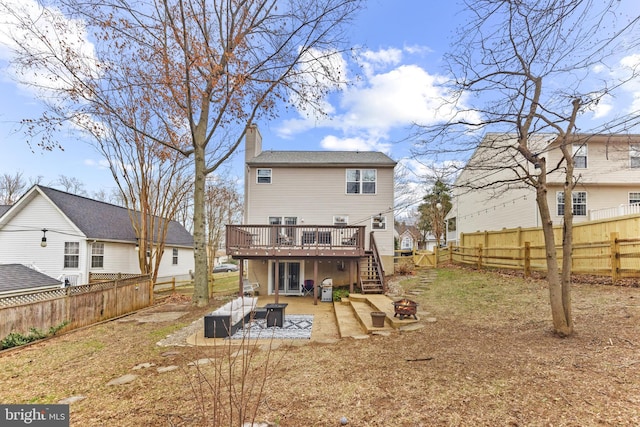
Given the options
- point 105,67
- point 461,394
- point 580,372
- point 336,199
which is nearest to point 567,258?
point 580,372

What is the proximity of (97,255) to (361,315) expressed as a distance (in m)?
14.4

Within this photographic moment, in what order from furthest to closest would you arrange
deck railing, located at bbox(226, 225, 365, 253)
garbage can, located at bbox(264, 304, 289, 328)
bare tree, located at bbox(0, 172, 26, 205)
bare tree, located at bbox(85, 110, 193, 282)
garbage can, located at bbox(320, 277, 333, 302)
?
1. bare tree, located at bbox(0, 172, 26, 205)
2. bare tree, located at bbox(85, 110, 193, 282)
3. garbage can, located at bbox(320, 277, 333, 302)
4. deck railing, located at bbox(226, 225, 365, 253)
5. garbage can, located at bbox(264, 304, 289, 328)

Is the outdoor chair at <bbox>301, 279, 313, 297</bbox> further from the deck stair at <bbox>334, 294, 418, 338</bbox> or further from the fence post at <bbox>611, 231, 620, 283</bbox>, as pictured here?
the fence post at <bbox>611, 231, 620, 283</bbox>

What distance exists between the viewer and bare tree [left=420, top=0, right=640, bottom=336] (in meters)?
4.53

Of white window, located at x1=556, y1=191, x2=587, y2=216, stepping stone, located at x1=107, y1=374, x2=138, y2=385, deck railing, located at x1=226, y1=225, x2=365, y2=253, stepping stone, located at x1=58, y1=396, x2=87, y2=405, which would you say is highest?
white window, located at x1=556, y1=191, x2=587, y2=216

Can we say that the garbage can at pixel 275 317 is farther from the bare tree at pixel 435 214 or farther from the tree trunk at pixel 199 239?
the bare tree at pixel 435 214

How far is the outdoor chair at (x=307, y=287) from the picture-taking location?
13711mm

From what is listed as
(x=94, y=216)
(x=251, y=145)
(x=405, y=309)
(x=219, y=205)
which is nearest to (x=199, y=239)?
(x=251, y=145)

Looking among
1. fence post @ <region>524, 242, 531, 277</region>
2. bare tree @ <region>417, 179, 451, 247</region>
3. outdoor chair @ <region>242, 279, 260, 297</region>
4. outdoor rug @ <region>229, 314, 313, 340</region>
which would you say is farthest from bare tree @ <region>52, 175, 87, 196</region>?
fence post @ <region>524, 242, 531, 277</region>

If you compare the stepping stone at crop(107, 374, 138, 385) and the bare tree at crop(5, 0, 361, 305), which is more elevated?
the bare tree at crop(5, 0, 361, 305)

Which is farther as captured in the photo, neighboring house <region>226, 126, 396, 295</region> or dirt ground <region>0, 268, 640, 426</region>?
neighboring house <region>226, 126, 396, 295</region>

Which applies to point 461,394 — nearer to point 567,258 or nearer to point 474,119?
point 567,258

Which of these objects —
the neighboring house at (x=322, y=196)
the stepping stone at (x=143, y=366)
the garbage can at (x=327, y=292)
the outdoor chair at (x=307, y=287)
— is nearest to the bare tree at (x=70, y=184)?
the neighboring house at (x=322, y=196)

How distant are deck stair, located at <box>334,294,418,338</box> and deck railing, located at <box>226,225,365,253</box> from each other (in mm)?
2018
